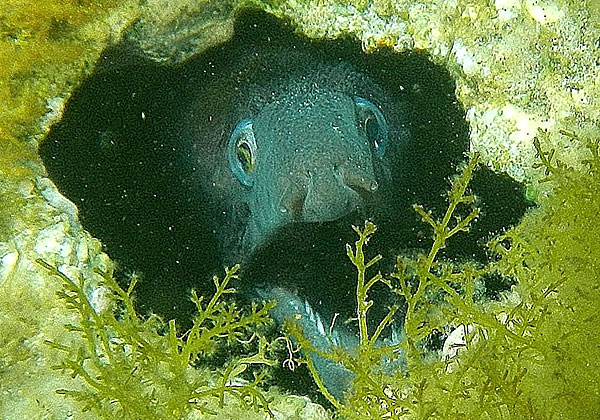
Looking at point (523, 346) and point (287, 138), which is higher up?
point (287, 138)

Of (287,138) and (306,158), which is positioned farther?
(287,138)

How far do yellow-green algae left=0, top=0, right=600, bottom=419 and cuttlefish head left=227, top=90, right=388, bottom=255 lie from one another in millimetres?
500

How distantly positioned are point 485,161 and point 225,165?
5.51 feet

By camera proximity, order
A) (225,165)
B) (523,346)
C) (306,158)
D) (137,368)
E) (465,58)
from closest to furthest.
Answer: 1. (523,346)
2. (137,368)
3. (306,158)
4. (465,58)
5. (225,165)

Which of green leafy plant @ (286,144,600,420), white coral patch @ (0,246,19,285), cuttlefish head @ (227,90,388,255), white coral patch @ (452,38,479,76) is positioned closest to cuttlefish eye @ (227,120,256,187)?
cuttlefish head @ (227,90,388,255)

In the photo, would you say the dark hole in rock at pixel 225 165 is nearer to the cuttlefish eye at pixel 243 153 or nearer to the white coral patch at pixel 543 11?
the cuttlefish eye at pixel 243 153

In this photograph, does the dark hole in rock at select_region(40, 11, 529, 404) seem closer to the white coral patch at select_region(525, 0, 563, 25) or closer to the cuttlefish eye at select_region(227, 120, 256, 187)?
the cuttlefish eye at select_region(227, 120, 256, 187)

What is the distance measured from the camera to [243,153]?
12.3ft

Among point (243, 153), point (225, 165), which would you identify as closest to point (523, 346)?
point (243, 153)

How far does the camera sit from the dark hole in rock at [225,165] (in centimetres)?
359

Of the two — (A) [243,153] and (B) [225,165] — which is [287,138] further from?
(B) [225,165]

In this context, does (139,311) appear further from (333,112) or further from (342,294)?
(333,112)

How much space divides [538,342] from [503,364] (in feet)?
0.45

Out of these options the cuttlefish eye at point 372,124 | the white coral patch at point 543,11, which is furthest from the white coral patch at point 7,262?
the white coral patch at point 543,11
